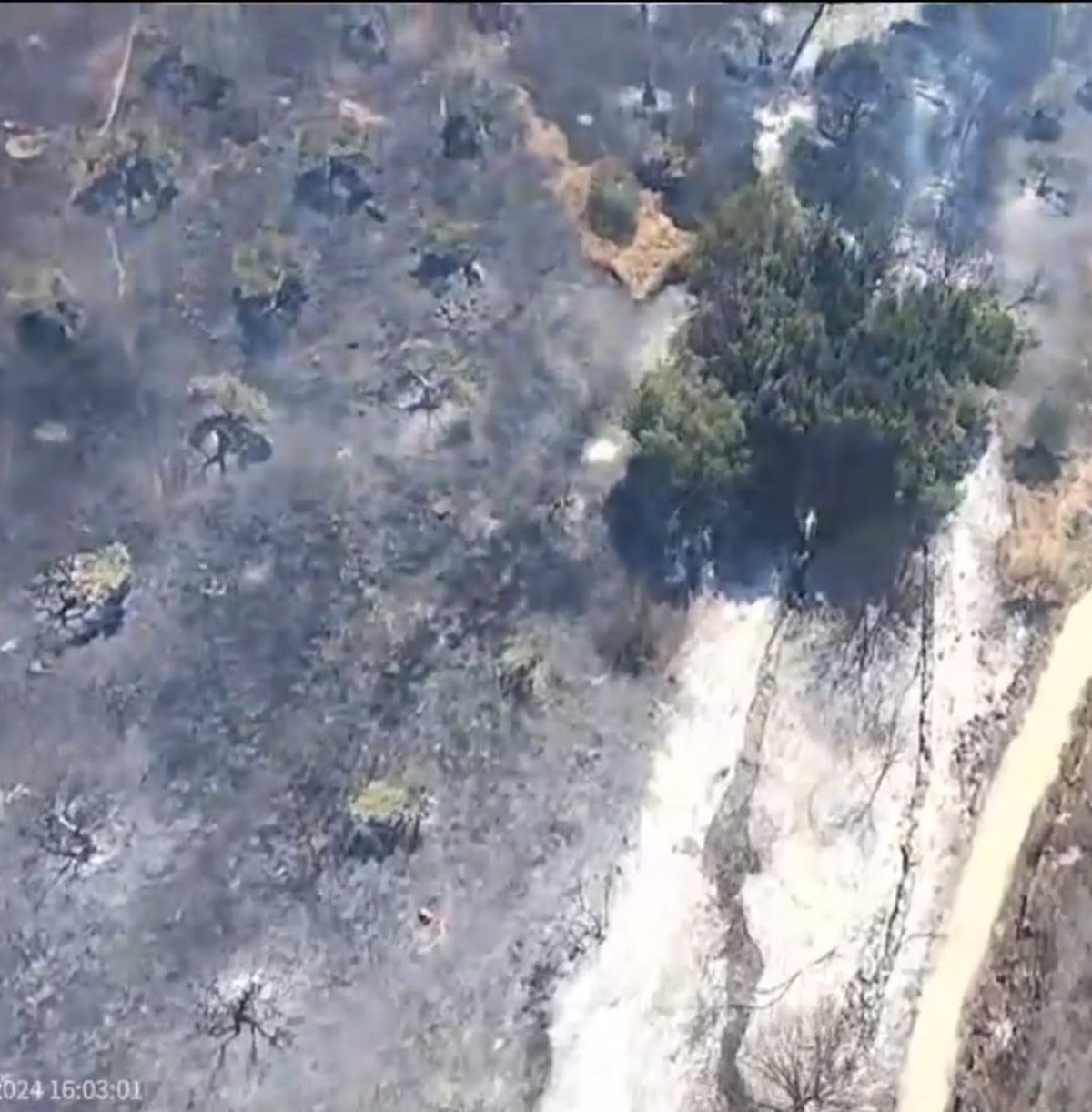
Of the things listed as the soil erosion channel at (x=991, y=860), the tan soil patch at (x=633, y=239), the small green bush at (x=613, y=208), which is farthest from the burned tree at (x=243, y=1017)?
the small green bush at (x=613, y=208)

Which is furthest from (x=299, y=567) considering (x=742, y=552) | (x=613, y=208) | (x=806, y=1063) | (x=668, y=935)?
(x=806, y=1063)

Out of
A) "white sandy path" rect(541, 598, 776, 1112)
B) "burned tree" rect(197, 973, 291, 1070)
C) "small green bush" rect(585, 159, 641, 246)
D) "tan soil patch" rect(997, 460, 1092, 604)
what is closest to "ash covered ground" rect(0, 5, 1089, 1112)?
"burned tree" rect(197, 973, 291, 1070)

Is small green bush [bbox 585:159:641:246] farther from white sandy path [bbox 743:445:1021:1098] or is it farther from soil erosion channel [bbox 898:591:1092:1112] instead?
soil erosion channel [bbox 898:591:1092:1112]

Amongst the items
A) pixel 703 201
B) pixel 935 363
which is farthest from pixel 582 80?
pixel 935 363

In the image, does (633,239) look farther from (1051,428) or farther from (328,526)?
(328,526)

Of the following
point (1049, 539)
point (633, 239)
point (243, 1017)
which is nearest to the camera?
point (243, 1017)

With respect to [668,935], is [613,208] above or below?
above

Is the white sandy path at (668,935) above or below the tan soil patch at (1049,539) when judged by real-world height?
below

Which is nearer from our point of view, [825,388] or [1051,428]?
[825,388]

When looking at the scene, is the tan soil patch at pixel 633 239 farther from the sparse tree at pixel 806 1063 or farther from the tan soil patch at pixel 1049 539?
the sparse tree at pixel 806 1063
